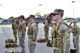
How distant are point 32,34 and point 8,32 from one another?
361 cm

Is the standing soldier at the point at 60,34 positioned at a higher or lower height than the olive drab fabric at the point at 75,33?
higher

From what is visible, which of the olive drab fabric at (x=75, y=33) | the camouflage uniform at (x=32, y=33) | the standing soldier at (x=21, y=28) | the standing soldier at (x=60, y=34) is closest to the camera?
the standing soldier at (x=60, y=34)

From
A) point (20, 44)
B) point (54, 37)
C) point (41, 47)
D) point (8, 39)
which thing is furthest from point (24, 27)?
point (54, 37)

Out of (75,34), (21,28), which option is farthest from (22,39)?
(75,34)

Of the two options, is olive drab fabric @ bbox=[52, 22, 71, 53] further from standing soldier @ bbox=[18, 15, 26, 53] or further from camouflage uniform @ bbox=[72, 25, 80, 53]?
standing soldier @ bbox=[18, 15, 26, 53]

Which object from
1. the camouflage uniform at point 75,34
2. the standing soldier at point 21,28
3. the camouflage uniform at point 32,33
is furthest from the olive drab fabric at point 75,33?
the standing soldier at point 21,28

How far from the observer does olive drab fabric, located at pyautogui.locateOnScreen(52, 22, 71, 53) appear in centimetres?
399

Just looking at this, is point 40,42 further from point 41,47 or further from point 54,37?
point 54,37

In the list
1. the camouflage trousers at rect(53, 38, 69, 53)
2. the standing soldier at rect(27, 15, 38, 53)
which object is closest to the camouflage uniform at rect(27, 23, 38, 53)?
the standing soldier at rect(27, 15, 38, 53)

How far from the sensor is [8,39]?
404 inches

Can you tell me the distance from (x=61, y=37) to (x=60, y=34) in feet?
0.15

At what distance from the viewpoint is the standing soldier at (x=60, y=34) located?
13.1 feet

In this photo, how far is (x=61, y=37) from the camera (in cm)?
404

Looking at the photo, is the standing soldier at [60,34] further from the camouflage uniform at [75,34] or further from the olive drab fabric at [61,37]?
the camouflage uniform at [75,34]
